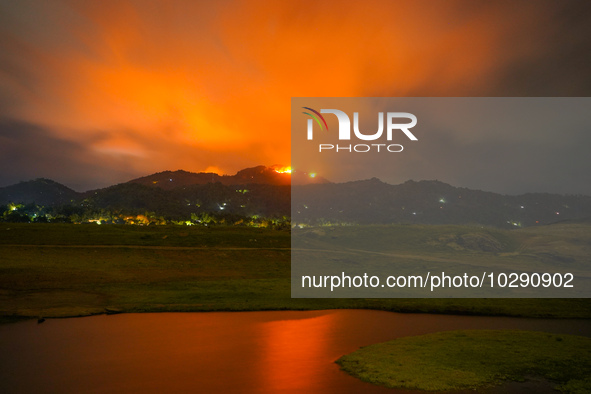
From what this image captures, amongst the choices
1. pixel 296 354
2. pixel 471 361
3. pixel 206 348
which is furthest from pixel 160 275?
pixel 471 361

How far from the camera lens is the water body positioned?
13.6 m

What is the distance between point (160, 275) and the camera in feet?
149

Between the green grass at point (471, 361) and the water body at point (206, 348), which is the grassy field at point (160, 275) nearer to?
the water body at point (206, 348)

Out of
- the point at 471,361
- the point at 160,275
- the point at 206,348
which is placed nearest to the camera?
the point at 471,361

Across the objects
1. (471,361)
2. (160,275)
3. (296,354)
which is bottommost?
(160,275)

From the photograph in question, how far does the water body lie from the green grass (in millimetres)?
1148

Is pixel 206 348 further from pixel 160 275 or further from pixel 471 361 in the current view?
pixel 160 275

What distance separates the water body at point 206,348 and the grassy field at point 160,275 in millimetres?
2644

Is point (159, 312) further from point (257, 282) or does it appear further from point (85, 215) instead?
point (85, 215)

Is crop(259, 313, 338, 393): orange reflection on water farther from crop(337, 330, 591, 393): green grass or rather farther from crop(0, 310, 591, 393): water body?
crop(337, 330, 591, 393): green grass

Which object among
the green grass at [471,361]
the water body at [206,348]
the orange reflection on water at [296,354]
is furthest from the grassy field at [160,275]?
the green grass at [471,361]

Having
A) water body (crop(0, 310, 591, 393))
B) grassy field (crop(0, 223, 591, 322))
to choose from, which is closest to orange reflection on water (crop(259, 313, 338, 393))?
water body (crop(0, 310, 591, 393))

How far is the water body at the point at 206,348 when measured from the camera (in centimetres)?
1364

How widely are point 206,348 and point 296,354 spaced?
4.02m
